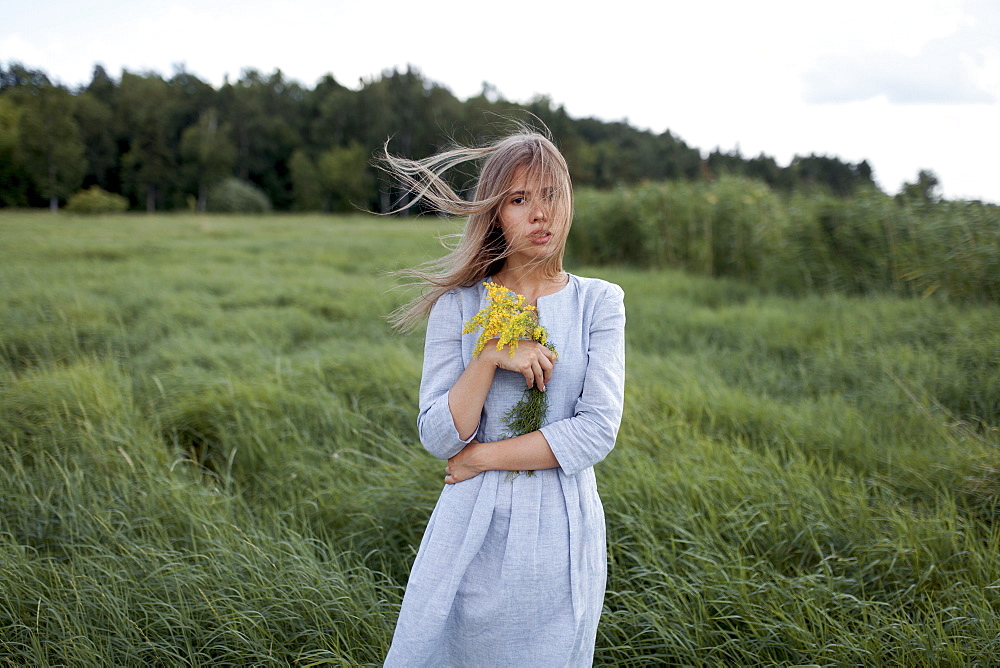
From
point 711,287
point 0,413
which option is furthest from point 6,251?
point 711,287

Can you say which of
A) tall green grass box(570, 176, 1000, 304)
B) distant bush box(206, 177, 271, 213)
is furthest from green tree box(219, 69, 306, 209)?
tall green grass box(570, 176, 1000, 304)

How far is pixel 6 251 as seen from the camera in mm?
9844

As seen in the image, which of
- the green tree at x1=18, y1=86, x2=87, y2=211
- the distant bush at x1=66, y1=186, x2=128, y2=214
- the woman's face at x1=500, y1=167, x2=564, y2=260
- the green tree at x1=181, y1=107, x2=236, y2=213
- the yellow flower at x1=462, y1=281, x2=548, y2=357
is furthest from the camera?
the green tree at x1=181, y1=107, x2=236, y2=213

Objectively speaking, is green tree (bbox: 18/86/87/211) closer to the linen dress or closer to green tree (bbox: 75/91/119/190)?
green tree (bbox: 75/91/119/190)

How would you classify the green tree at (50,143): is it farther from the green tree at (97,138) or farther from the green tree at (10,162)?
the green tree at (97,138)

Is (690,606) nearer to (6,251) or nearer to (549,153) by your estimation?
(549,153)

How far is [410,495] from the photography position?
104 inches

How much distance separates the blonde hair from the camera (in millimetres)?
1443

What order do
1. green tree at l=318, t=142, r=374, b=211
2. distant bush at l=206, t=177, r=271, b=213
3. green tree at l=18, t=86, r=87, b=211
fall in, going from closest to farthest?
green tree at l=18, t=86, r=87, b=211
distant bush at l=206, t=177, r=271, b=213
green tree at l=318, t=142, r=374, b=211

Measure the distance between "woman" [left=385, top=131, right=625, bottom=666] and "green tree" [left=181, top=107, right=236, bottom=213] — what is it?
47653 mm

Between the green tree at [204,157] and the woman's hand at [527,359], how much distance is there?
157 feet

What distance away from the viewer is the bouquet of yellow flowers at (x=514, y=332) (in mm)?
1323

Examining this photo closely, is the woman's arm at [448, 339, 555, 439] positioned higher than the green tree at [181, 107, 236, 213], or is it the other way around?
the green tree at [181, 107, 236, 213]

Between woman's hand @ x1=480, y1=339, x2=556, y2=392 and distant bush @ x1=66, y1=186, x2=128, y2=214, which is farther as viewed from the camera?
distant bush @ x1=66, y1=186, x2=128, y2=214
